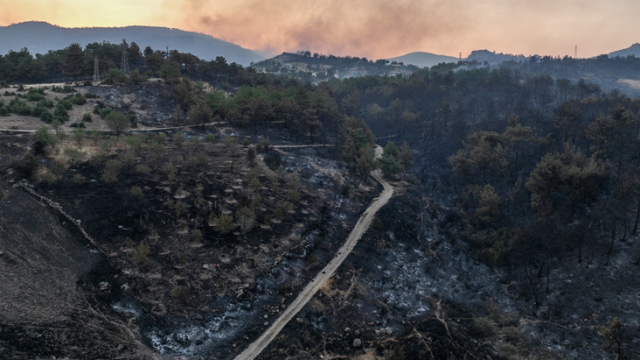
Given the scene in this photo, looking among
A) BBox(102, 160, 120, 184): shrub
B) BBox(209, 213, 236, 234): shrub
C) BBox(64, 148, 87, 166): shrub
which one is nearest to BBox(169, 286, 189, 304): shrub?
BBox(209, 213, 236, 234): shrub

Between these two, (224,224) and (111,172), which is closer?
(224,224)

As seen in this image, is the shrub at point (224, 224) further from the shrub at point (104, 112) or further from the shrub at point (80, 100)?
the shrub at point (80, 100)

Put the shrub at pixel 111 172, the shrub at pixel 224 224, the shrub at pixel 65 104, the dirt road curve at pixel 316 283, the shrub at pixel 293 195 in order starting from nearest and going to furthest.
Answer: the dirt road curve at pixel 316 283 → the shrub at pixel 224 224 → the shrub at pixel 111 172 → the shrub at pixel 293 195 → the shrub at pixel 65 104

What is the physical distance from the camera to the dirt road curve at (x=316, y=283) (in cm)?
2709

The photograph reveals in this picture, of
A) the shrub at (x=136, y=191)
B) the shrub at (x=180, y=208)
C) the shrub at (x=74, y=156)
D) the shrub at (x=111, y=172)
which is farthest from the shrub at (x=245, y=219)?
the shrub at (x=74, y=156)

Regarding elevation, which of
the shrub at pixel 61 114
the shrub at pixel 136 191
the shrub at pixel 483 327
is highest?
the shrub at pixel 61 114

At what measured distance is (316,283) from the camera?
36.1 metres

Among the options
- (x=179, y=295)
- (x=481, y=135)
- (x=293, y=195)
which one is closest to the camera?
(x=179, y=295)

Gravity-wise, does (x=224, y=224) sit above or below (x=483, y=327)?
above

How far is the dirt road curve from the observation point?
2709 centimetres

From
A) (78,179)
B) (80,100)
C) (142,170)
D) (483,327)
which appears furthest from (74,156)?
(483,327)

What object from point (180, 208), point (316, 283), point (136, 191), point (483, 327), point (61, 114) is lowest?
point (483, 327)

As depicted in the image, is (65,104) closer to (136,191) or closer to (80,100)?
(80,100)

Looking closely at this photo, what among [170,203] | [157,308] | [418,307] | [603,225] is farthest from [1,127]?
[603,225]
